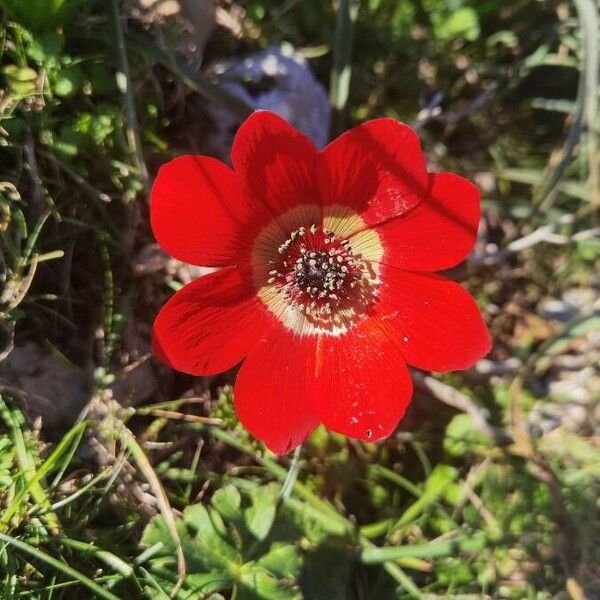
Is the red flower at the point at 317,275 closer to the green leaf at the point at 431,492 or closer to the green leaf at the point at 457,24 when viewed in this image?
the green leaf at the point at 431,492

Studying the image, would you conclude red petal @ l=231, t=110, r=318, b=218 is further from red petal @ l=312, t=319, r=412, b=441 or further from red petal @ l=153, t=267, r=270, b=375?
red petal @ l=312, t=319, r=412, b=441

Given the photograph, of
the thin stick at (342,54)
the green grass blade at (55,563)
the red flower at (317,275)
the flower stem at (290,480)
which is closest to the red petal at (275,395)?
the red flower at (317,275)

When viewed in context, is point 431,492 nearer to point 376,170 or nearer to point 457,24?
point 376,170

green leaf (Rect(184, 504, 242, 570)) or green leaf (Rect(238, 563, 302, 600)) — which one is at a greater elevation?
green leaf (Rect(184, 504, 242, 570))

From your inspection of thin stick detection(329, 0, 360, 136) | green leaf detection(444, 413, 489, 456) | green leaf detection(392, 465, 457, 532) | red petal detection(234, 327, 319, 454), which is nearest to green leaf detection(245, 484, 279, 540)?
red petal detection(234, 327, 319, 454)

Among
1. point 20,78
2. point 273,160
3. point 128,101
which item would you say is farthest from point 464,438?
point 20,78

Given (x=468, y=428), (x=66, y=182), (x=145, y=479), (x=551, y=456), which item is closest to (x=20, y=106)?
(x=66, y=182)

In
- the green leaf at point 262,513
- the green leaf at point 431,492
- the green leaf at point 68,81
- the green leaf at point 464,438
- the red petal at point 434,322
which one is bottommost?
the green leaf at point 431,492
